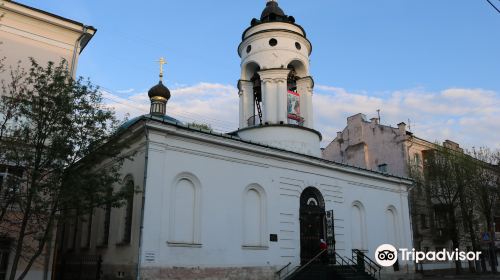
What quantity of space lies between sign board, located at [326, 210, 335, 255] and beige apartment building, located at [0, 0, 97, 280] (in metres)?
11.6

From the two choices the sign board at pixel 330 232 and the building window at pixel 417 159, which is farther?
the building window at pixel 417 159

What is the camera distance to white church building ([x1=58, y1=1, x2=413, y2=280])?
1548 centimetres

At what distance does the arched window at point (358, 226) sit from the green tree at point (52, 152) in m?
13.3

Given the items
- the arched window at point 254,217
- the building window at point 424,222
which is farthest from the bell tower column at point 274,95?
the building window at point 424,222

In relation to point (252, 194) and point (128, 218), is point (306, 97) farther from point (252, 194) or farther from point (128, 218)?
point (128, 218)

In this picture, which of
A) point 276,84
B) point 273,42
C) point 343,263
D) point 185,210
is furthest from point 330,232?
point 273,42

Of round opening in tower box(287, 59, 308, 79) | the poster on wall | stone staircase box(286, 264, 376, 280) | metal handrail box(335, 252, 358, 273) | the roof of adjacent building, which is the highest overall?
round opening in tower box(287, 59, 308, 79)

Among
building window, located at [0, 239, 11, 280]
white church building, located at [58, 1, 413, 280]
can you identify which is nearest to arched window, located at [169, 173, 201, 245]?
white church building, located at [58, 1, 413, 280]

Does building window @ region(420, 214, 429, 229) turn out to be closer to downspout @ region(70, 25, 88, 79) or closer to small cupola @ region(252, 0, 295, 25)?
Answer: small cupola @ region(252, 0, 295, 25)

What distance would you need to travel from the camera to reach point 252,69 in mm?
24266

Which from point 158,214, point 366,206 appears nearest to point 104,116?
point 158,214

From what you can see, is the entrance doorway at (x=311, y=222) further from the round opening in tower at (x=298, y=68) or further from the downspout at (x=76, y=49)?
the downspout at (x=76, y=49)

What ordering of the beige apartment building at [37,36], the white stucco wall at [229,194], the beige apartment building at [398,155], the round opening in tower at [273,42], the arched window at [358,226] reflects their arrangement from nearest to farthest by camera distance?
the white stucco wall at [229,194] → the beige apartment building at [37,36] → the arched window at [358,226] → the round opening in tower at [273,42] → the beige apartment building at [398,155]

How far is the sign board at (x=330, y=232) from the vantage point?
65.8ft
